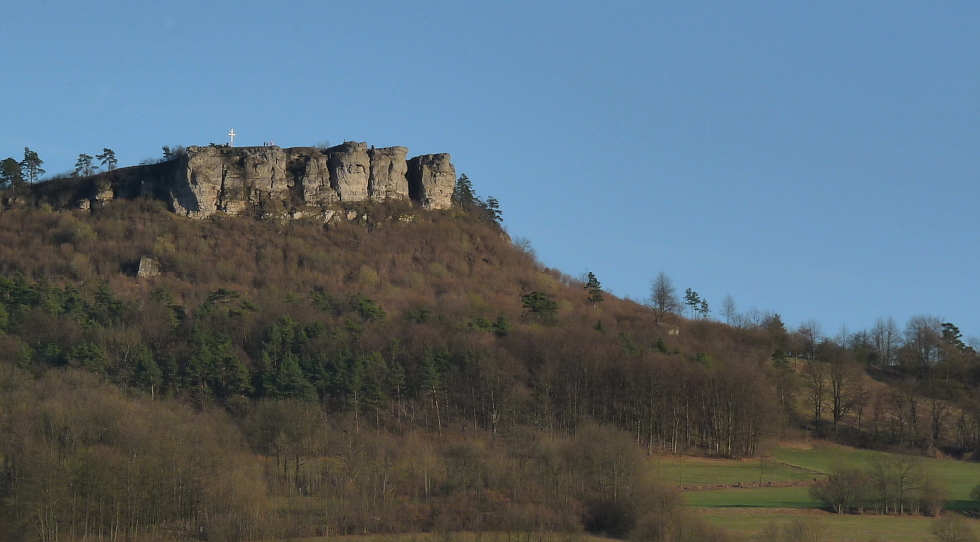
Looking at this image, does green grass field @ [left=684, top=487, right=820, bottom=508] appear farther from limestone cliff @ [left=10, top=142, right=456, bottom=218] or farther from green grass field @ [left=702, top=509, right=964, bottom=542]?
limestone cliff @ [left=10, top=142, right=456, bottom=218]

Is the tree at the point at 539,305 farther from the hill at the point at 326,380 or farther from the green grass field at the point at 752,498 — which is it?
the green grass field at the point at 752,498

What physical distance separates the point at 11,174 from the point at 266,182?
35.5m

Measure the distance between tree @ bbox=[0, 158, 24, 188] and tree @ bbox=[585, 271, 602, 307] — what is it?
73.9 meters

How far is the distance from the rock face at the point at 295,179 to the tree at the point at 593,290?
20879 millimetres

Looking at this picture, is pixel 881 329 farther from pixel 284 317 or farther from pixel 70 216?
pixel 70 216

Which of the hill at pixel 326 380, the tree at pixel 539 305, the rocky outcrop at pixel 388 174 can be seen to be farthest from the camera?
the rocky outcrop at pixel 388 174

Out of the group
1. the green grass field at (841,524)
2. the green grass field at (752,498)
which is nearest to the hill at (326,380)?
the green grass field at (841,524)

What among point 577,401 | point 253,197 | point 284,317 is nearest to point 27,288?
point 284,317

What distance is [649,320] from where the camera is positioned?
128125mm

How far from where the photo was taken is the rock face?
454 ft

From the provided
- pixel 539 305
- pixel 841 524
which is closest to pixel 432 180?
pixel 539 305

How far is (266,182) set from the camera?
141625 mm

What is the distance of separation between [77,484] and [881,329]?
113 metres

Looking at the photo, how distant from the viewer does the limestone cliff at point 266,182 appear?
5468 inches
